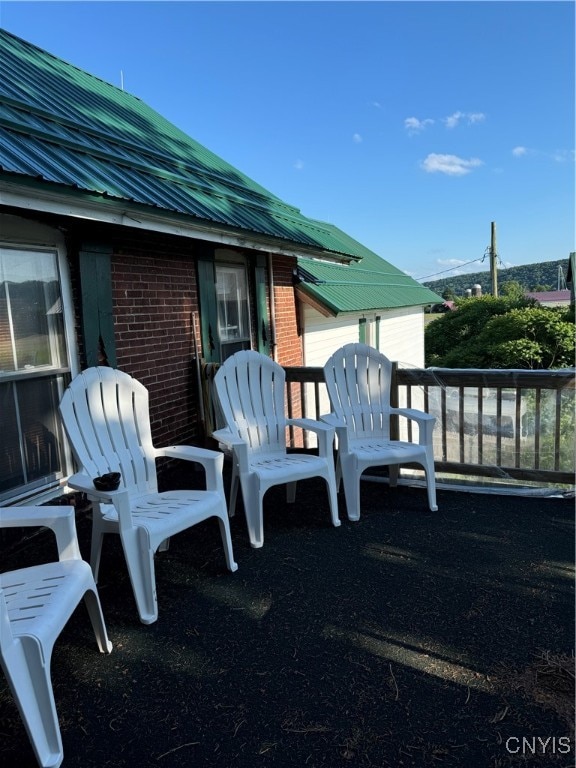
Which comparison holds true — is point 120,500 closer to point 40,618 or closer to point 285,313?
point 40,618

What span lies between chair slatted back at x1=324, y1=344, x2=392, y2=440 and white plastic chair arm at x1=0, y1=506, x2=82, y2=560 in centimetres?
229

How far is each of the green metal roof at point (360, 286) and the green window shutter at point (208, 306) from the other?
2.16m

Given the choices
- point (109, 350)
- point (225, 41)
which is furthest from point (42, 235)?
point (225, 41)

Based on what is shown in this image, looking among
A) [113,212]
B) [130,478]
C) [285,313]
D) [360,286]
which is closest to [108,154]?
[113,212]

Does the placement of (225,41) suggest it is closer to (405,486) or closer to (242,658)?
(405,486)

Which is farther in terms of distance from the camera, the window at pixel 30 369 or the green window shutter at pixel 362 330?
the green window shutter at pixel 362 330

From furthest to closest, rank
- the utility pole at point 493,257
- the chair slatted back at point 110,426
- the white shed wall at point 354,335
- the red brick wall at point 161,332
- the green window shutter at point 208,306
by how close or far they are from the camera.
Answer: the utility pole at point 493,257, the white shed wall at point 354,335, the green window shutter at point 208,306, the red brick wall at point 161,332, the chair slatted back at point 110,426

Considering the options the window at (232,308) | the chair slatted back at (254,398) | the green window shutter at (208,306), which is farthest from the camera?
the window at (232,308)

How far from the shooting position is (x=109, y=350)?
11.4 ft

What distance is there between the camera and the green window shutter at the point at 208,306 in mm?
4559

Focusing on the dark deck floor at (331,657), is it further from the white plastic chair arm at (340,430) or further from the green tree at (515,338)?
the green tree at (515,338)

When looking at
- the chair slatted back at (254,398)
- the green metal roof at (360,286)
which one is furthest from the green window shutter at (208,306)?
the green metal roof at (360,286)

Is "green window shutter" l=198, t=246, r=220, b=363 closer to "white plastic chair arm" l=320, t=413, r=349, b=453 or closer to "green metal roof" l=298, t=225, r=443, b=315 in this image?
"white plastic chair arm" l=320, t=413, r=349, b=453

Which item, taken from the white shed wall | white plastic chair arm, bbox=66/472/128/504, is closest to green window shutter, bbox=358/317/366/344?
the white shed wall
